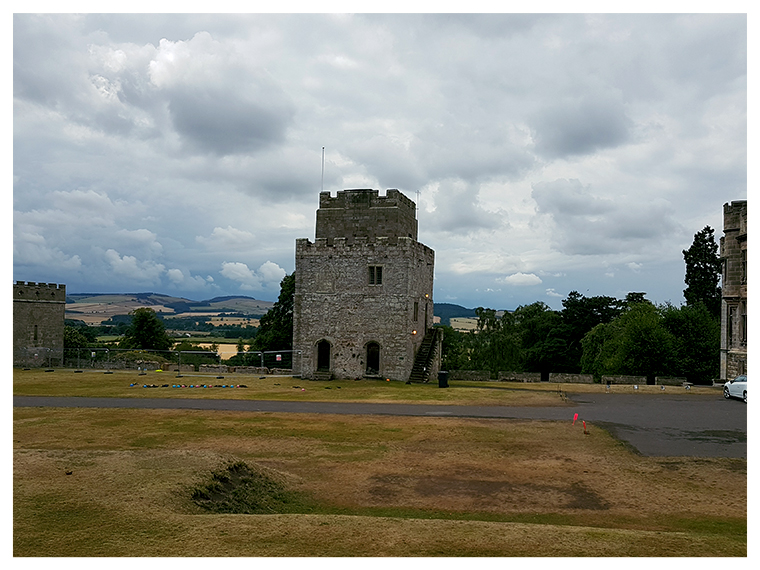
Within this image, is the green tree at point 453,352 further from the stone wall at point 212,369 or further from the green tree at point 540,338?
the stone wall at point 212,369

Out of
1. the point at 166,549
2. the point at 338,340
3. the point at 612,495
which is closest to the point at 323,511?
the point at 166,549

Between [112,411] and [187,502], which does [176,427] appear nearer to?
[112,411]

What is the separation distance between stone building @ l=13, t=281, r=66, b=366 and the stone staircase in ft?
97.4

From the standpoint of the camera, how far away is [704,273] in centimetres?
5472

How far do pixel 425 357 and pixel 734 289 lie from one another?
67.6 feet

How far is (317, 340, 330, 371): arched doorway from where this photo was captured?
125 feet

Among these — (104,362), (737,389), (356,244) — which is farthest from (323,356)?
(737,389)

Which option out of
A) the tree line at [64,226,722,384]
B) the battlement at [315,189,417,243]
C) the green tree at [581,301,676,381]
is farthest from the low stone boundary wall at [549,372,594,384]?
the battlement at [315,189,417,243]

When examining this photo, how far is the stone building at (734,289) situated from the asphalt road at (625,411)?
6973 millimetres

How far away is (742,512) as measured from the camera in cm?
1074

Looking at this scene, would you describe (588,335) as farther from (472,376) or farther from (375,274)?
(375,274)

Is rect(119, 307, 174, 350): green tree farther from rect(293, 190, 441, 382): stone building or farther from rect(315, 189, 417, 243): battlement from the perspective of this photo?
rect(315, 189, 417, 243): battlement

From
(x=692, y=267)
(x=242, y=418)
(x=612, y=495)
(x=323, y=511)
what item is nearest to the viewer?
(x=323, y=511)

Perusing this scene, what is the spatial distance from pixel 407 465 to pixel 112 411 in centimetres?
1467
